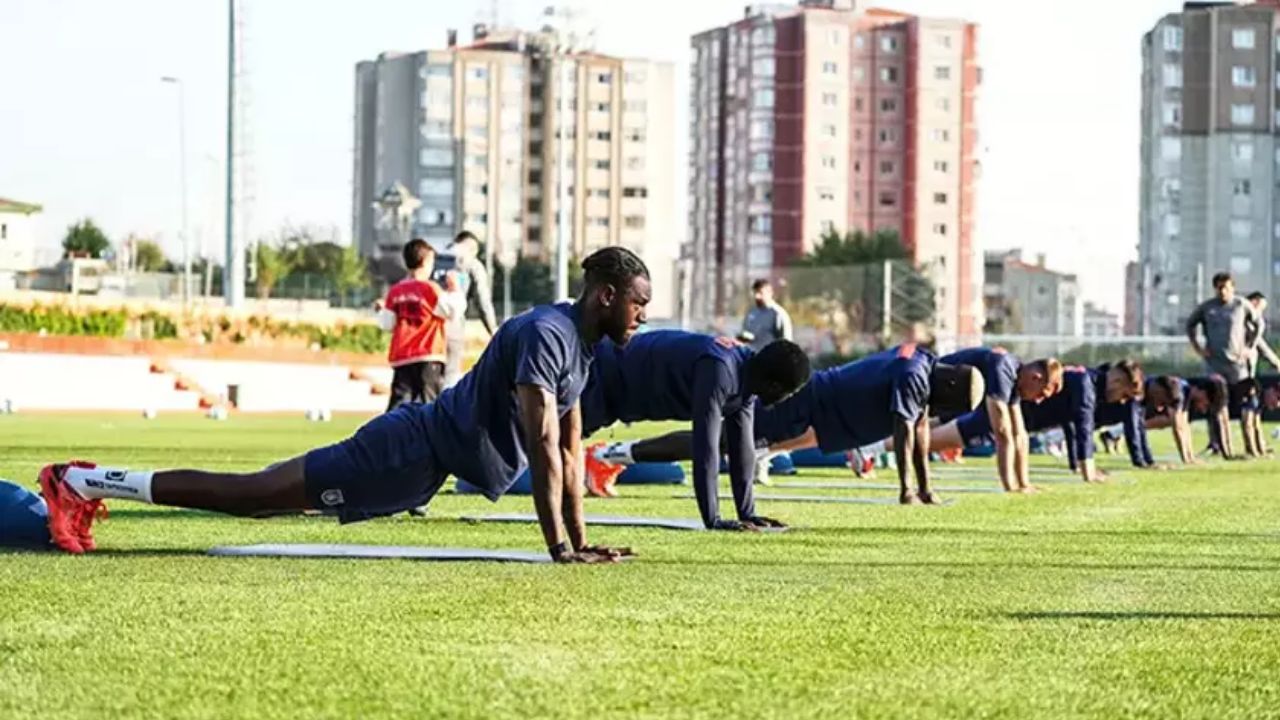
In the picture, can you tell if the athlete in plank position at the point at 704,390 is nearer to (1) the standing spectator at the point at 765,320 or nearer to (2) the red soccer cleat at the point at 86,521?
(2) the red soccer cleat at the point at 86,521

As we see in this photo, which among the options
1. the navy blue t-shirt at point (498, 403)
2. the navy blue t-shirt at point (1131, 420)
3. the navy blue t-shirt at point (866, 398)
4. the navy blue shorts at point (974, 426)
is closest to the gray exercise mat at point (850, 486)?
the navy blue shorts at point (974, 426)

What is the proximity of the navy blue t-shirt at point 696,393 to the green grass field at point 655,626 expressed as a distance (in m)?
0.42

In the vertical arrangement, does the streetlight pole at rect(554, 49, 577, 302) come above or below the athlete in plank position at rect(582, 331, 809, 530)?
above

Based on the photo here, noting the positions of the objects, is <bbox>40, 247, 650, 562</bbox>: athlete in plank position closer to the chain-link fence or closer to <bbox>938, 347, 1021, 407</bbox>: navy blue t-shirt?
<bbox>938, 347, 1021, 407</bbox>: navy blue t-shirt

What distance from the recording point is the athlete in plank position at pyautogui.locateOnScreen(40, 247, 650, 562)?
31.9 ft

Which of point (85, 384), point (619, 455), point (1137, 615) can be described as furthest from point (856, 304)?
point (1137, 615)

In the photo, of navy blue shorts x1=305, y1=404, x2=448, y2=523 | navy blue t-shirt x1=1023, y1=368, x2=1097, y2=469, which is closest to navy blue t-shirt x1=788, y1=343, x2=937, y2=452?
navy blue t-shirt x1=1023, y1=368, x2=1097, y2=469

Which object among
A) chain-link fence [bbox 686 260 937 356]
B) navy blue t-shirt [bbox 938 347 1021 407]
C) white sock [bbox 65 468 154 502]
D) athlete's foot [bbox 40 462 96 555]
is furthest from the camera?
chain-link fence [bbox 686 260 937 356]

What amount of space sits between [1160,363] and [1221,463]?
29.0m

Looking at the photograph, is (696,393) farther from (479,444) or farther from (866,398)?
(866,398)

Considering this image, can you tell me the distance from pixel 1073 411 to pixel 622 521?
8392 mm

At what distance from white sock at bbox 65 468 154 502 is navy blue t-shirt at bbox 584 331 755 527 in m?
3.18

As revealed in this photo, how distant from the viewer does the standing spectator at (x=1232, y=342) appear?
93.5 ft

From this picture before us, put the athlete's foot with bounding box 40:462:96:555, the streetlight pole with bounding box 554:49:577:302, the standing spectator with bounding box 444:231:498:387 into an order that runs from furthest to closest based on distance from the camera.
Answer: the streetlight pole with bounding box 554:49:577:302 < the standing spectator with bounding box 444:231:498:387 < the athlete's foot with bounding box 40:462:96:555
